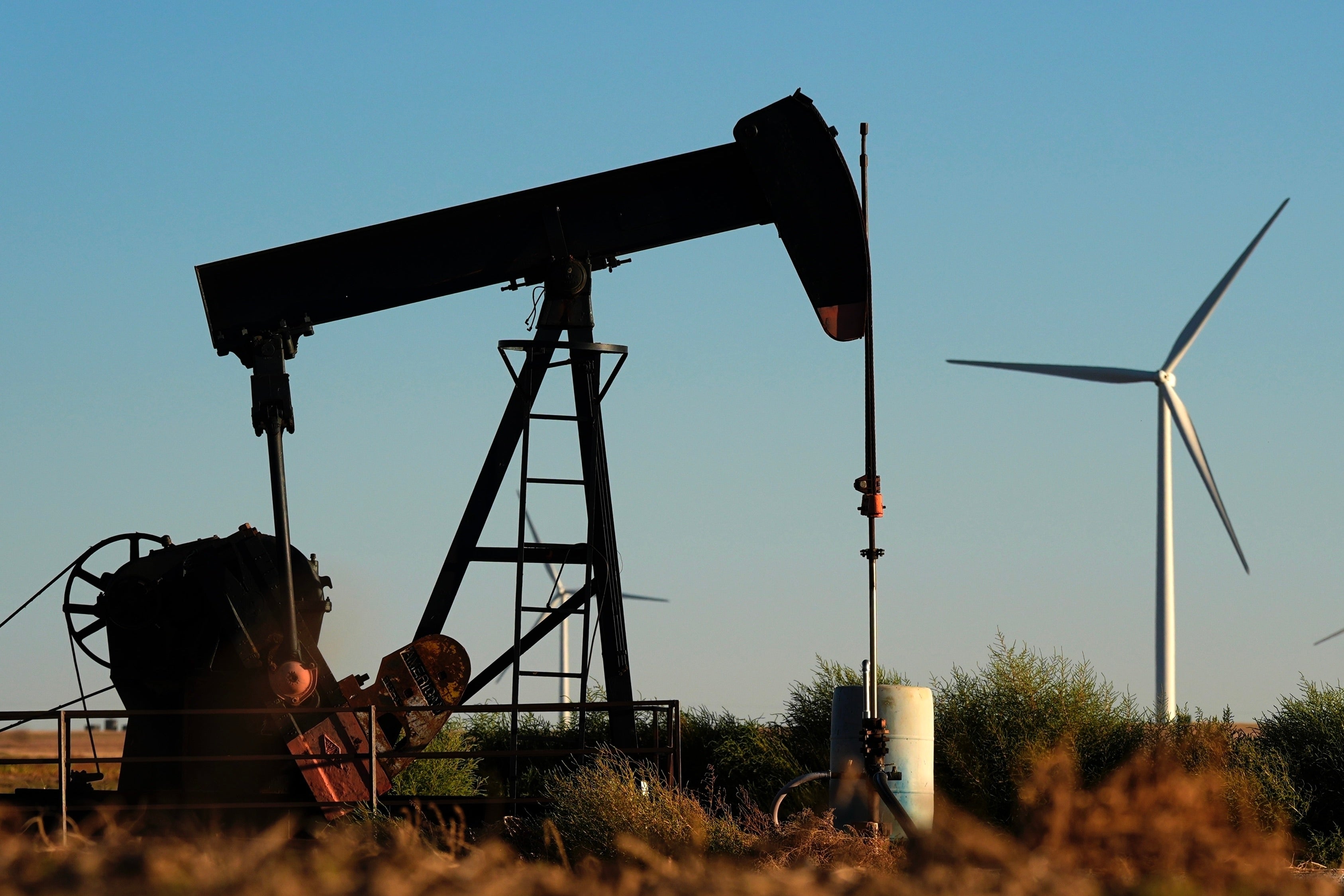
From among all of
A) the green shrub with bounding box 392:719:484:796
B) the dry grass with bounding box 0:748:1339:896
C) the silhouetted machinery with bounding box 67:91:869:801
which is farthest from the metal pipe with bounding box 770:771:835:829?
the green shrub with bounding box 392:719:484:796

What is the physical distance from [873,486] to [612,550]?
2.02m

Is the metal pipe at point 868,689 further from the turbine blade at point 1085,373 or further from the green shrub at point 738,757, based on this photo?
the turbine blade at point 1085,373

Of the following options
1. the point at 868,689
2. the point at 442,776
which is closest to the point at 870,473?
the point at 868,689

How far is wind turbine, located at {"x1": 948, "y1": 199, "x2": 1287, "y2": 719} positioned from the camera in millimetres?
20500

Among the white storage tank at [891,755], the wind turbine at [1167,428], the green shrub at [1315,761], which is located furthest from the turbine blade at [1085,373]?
the white storage tank at [891,755]

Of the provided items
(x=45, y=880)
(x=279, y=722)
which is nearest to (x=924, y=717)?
(x=279, y=722)

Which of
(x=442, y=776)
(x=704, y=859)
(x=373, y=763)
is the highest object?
(x=373, y=763)

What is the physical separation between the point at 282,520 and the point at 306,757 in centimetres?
163

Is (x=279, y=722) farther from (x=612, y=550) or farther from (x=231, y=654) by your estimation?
(x=612, y=550)

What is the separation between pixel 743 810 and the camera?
35.8 feet

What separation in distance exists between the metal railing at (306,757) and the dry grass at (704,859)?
32 cm

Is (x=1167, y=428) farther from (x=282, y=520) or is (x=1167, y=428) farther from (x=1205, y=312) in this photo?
(x=282, y=520)

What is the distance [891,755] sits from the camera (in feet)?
36.2

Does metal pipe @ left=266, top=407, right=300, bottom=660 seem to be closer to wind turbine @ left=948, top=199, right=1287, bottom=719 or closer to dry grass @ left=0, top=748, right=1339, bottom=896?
dry grass @ left=0, top=748, right=1339, bottom=896
